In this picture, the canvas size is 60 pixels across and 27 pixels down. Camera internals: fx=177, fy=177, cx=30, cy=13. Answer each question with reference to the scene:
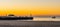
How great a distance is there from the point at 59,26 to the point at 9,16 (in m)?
12.6

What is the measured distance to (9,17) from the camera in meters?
24.8

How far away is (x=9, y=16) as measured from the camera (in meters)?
24.2

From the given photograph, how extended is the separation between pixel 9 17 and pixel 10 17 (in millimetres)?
222

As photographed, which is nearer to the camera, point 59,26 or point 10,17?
point 59,26

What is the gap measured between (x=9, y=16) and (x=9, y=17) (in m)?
0.56

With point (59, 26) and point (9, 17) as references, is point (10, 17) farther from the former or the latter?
point (59, 26)

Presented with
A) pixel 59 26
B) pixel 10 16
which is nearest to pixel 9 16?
pixel 10 16

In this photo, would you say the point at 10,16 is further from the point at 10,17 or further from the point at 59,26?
the point at 59,26

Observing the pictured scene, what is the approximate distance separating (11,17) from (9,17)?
311mm

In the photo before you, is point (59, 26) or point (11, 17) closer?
point (59, 26)

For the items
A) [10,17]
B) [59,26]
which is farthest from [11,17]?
[59,26]

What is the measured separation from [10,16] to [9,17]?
0.69 m

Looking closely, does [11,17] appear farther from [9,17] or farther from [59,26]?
[59,26]

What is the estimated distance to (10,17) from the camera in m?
24.6
